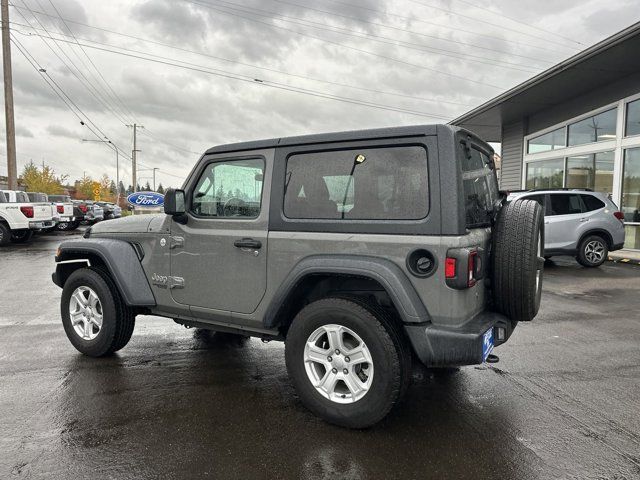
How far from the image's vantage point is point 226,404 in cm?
345

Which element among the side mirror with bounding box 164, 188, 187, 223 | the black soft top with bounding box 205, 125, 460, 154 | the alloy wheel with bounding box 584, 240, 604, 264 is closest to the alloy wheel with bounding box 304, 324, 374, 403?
the black soft top with bounding box 205, 125, 460, 154

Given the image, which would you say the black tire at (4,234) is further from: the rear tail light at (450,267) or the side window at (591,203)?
the side window at (591,203)

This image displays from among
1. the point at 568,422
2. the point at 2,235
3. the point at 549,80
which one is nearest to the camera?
the point at 568,422

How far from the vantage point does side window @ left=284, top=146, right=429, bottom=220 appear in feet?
9.84

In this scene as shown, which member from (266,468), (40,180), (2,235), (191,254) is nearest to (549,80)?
(191,254)

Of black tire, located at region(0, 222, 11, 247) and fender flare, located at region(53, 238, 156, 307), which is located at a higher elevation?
fender flare, located at region(53, 238, 156, 307)

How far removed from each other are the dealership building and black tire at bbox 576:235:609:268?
349 cm

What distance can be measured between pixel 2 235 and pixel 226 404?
1614cm

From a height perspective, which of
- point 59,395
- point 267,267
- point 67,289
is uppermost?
point 267,267

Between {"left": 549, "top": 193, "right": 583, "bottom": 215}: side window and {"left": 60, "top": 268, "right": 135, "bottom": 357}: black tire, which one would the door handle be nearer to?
{"left": 60, "top": 268, "right": 135, "bottom": 357}: black tire

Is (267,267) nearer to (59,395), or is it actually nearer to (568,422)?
(59,395)

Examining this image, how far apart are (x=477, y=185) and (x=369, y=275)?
45.9 inches

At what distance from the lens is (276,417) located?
3.25 meters

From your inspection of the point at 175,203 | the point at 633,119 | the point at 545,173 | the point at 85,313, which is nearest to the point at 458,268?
the point at 175,203
